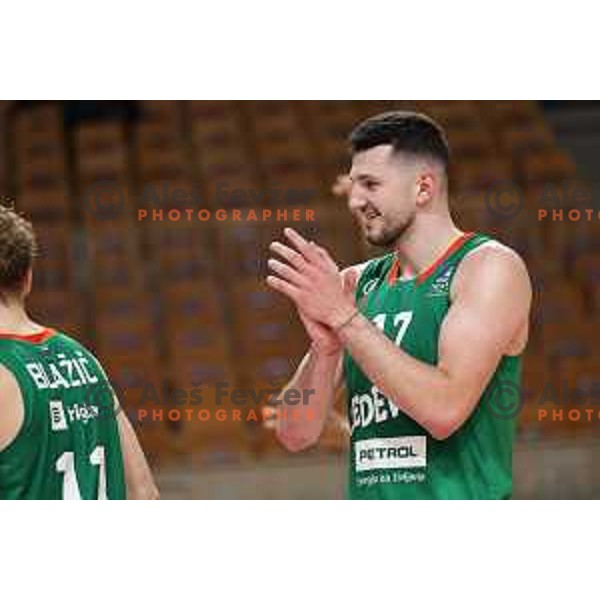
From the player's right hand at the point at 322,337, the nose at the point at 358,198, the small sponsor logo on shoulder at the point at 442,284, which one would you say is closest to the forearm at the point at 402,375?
the player's right hand at the point at 322,337

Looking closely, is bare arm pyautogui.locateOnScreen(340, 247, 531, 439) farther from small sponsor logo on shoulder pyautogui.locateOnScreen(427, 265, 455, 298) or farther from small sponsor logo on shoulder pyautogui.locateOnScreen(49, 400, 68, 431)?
small sponsor logo on shoulder pyautogui.locateOnScreen(49, 400, 68, 431)

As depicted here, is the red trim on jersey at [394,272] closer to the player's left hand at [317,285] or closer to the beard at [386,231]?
the beard at [386,231]

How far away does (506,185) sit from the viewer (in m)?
3.87

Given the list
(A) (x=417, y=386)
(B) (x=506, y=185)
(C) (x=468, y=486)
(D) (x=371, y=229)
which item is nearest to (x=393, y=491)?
(C) (x=468, y=486)

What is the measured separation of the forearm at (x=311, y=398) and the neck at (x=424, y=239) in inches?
10.8

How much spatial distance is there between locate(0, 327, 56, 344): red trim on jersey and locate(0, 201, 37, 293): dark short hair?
0.37 feet

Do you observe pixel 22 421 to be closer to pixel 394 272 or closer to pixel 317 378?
pixel 317 378

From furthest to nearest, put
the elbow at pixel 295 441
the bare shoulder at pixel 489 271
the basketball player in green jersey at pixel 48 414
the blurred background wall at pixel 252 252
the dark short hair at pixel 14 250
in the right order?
the blurred background wall at pixel 252 252 → the elbow at pixel 295 441 → the dark short hair at pixel 14 250 → the basketball player in green jersey at pixel 48 414 → the bare shoulder at pixel 489 271

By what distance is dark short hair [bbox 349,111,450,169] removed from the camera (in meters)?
3.20

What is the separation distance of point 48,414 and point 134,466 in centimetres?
36

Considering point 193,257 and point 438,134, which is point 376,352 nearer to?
point 438,134

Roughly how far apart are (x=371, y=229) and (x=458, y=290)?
0.30 meters

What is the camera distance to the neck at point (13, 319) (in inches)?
130

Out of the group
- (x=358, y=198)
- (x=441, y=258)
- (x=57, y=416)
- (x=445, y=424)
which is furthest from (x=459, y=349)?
(x=57, y=416)
